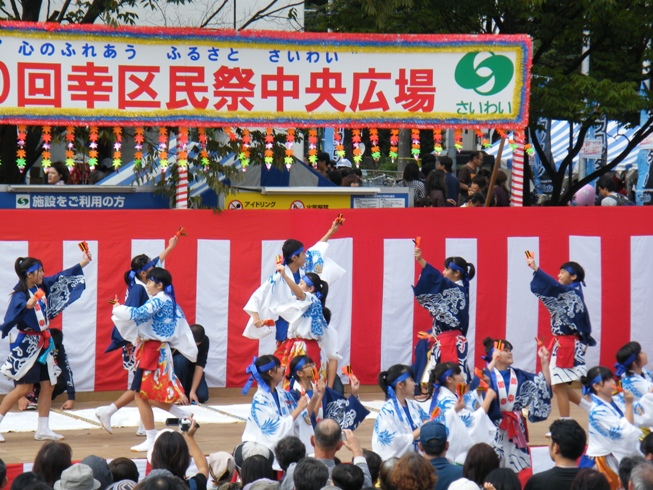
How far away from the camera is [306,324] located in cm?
927

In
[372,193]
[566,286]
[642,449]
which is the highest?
[372,193]

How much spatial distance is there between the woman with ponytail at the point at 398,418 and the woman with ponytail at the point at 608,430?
3.53 feet

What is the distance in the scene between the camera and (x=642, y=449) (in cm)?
626

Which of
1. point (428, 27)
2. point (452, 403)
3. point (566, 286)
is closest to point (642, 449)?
point (452, 403)

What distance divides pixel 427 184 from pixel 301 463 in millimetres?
7479

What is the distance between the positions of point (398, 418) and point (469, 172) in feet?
23.0

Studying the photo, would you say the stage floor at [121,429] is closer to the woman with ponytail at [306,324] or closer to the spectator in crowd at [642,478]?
the woman with ponytail at [306,324]

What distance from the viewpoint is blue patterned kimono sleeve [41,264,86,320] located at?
8.96 m

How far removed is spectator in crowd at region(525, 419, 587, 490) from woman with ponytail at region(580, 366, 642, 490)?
3.52 ft

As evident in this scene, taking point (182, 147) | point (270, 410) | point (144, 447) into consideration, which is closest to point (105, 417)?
point (144, 447)

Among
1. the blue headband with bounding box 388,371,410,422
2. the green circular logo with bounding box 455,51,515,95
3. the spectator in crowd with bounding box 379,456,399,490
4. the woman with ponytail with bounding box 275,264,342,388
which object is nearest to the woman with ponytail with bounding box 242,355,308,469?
the blue headband with bounding box 388,371,410,422

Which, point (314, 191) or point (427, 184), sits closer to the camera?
point (314, 191)

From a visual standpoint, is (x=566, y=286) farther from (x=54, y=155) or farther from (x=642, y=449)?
(x=54, y=155)

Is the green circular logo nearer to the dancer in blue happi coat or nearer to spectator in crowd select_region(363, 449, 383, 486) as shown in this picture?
the dancer in blue happi coat
